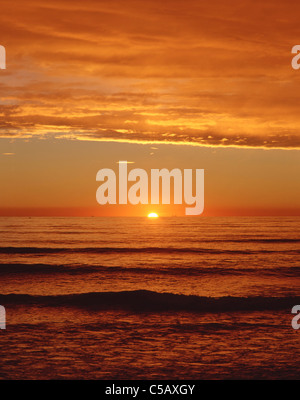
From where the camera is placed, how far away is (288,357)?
10648 millimetres

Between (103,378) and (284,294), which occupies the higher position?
(284,294)

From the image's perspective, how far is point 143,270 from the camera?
27.5 meters

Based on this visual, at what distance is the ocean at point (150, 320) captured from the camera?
10.0 meters

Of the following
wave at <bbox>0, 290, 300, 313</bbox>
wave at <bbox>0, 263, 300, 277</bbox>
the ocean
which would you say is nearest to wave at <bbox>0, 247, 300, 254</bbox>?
the ocean

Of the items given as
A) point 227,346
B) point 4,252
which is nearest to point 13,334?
point 227,346

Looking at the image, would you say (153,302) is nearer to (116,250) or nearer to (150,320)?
(150,320)

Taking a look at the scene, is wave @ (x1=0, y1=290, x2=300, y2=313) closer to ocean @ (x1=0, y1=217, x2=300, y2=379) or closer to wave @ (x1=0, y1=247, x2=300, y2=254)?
ocean @ (x1=0, y1=217, x2=300, y2=379)

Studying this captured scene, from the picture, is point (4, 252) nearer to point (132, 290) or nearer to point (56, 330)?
point (132, 290)

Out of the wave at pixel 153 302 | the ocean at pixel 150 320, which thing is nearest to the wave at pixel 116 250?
the ocean at pixel 150 320

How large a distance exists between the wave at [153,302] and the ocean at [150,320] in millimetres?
40

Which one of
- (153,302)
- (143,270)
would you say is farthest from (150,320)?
(143,270)

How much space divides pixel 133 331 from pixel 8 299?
7.16 meters

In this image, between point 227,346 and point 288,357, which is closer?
point 288,357

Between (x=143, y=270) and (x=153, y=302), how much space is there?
960 centimetres
